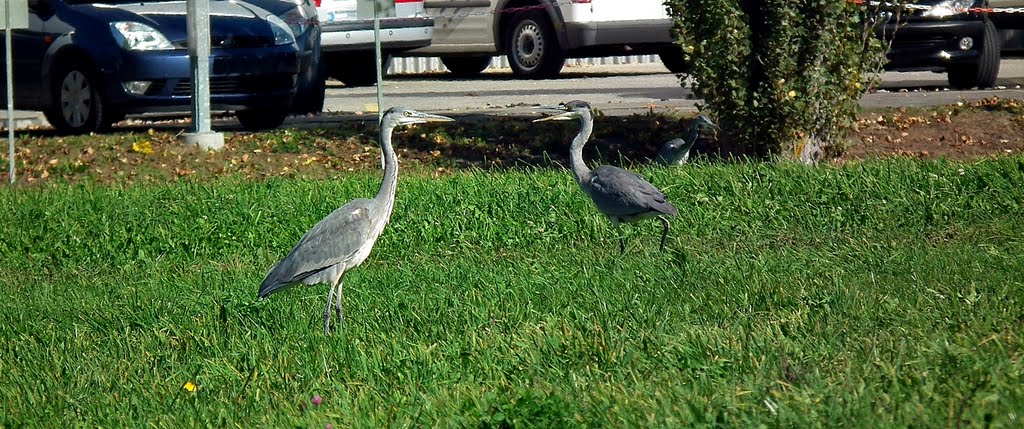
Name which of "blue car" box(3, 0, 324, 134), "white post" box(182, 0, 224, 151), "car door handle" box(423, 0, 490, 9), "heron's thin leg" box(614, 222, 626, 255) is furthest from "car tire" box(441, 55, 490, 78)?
"heron's thin leg" box(614, 222, 626, 255)

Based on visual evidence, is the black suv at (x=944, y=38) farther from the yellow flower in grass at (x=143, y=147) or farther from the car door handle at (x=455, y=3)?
the yellow flower in grass at (x=143, y=147)

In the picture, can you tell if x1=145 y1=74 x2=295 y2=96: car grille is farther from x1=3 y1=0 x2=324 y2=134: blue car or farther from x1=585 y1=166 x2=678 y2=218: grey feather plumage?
x1=585 y1=166 x2=678 y2=218: grey feather plumage

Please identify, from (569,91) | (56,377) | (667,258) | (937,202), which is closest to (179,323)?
(56,377)

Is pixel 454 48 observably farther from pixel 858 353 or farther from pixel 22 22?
pixel 858 353

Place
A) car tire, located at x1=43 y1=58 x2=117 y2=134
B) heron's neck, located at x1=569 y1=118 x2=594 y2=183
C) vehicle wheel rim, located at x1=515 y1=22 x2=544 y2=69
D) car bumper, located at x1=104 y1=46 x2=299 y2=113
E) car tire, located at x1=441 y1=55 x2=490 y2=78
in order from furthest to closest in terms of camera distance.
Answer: car tire, located at x1=441 y1=55 x2=490 y2=78, vehicle wheel rim, located at x1=515 y1=22 x2=544 y2=69, car tire, located at x1=43 y1=58 x2=117 y2=134, car bumper, located at x1=104 y1=46 x2=299 y2=113, heron's neck, located at x1=569 y1=118 x2=594 y2=183

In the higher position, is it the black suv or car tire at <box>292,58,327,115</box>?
the black suv

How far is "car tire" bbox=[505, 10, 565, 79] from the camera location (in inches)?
822

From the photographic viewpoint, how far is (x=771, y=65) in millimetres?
12070

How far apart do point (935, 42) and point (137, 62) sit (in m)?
9.73

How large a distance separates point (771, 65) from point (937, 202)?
248cm

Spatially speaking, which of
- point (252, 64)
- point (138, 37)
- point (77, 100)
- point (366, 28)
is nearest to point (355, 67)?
point (366, 28)

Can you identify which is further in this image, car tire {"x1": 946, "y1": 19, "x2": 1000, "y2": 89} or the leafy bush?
car tire {"x1": 946, "y1": 19, "x2": 1000, "y2": 89}

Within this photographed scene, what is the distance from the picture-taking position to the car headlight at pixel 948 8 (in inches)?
680

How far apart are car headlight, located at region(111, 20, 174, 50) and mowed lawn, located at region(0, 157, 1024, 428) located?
3.10 metres
